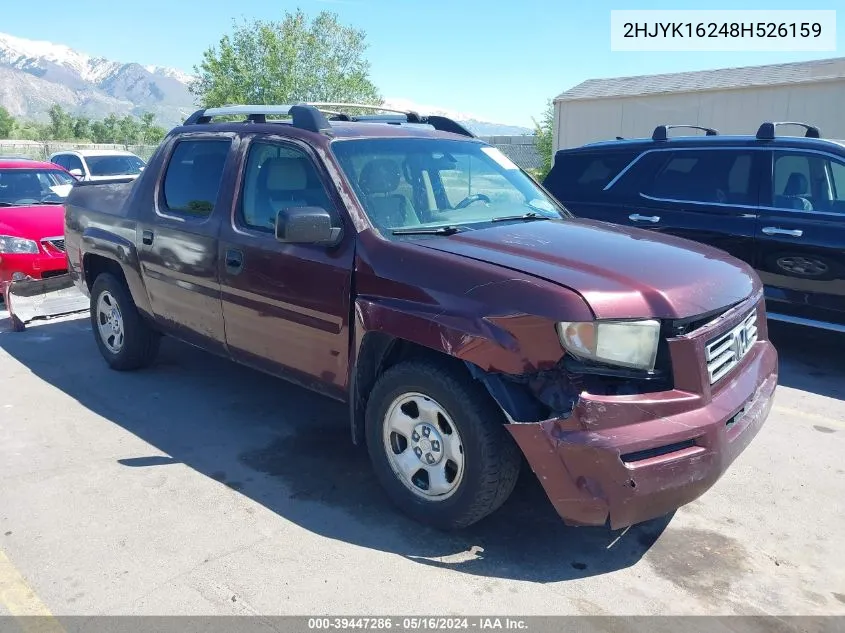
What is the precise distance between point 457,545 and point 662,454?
1053mm

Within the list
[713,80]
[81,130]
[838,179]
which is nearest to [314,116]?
[838,179]

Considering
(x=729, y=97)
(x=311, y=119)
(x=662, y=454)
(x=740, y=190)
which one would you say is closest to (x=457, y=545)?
(x=662, y=454)

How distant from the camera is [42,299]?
7.50 meters

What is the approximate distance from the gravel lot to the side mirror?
1.35m

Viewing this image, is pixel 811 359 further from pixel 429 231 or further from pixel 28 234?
pixel 28 234

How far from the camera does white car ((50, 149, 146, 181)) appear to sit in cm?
1596

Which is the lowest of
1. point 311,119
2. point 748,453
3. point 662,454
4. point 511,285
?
point 748,453

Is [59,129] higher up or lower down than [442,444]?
higher up

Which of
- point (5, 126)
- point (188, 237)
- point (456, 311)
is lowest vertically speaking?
point (456, 311)

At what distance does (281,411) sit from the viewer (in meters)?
5.13

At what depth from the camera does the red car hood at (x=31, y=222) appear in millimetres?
7934

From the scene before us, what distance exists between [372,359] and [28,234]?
585 centimetres

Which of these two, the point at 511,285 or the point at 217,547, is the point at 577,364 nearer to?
the point at 511,285

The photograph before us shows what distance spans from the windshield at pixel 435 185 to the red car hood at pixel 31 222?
4853 mm
